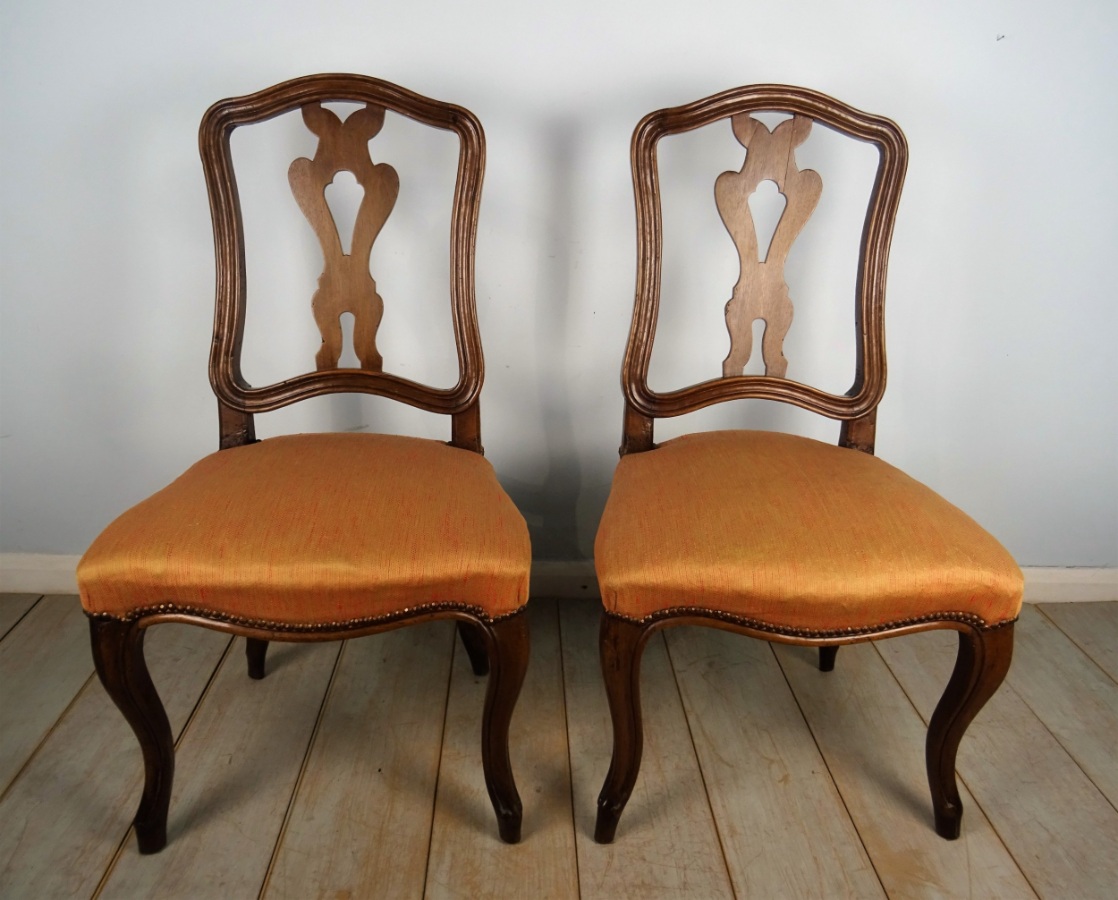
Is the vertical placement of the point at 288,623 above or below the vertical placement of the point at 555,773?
above

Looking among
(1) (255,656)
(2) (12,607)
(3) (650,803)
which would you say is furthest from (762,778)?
(2) (12,607)

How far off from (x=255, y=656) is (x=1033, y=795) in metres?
1.32

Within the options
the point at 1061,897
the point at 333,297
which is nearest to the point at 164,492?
the point at 333,297

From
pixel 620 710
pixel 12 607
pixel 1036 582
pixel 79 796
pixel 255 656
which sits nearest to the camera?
pixel 620 710

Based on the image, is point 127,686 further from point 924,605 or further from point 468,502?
point 924,605

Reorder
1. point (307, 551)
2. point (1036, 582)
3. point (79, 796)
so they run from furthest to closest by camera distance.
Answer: point (1036, 582) < point (79, 796) < point (307, 551)

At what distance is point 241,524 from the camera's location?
3.49ft

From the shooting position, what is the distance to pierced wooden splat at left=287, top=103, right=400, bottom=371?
51.9 inches

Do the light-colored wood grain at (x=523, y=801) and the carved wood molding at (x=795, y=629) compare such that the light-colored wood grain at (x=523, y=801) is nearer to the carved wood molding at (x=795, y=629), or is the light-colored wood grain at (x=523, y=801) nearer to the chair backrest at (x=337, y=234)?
the carved wood molding at (x=795, y=629)

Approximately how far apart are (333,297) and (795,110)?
2.54 ft

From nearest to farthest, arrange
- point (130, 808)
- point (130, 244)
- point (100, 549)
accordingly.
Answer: point (100, 549) → point (130, 808) → point (130, 244)

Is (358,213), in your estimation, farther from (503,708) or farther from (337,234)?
(503,708)

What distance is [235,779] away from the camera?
1338 millimetres

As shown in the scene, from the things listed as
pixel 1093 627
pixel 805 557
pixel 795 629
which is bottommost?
pixel 1093 627
